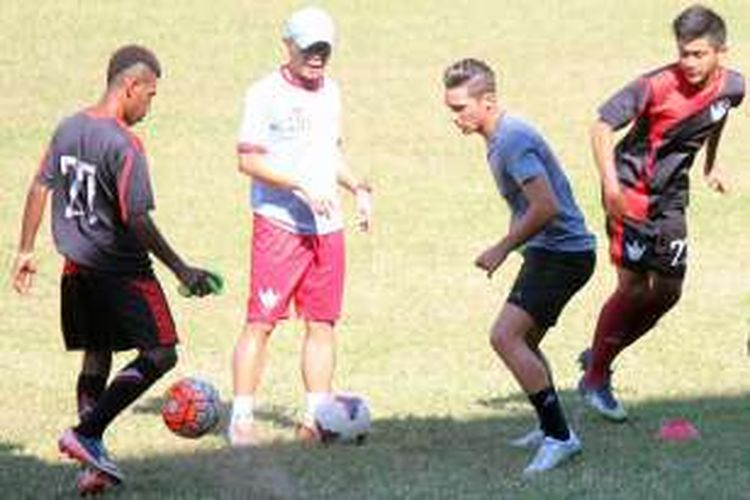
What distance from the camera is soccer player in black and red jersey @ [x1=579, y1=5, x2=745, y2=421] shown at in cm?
899

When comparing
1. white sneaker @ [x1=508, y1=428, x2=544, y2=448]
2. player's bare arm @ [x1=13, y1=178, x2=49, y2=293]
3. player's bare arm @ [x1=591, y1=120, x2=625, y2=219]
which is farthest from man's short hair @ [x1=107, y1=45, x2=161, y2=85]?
white sneaker @ [x1=508, y1=428, x2=544, y2=448]

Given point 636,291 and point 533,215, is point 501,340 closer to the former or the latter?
point 533,215

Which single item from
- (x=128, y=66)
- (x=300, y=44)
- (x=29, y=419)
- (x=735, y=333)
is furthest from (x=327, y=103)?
(x=735, y=333)

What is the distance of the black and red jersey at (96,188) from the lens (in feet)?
25.5

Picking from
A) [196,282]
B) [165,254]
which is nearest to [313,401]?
[196,282]

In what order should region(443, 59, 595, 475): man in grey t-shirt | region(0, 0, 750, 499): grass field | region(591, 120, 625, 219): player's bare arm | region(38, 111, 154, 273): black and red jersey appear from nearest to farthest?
region(38, 111, 154, 273): black and red jersey → region(443, 59, 595, 475): man in grey t-shirt → region(0, 0, 750, 499): grass field → region(591, 120, 625, 219): player's bare arm

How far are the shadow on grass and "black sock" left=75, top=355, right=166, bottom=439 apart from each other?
27cm

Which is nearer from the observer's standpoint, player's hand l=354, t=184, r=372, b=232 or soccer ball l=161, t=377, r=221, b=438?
soccer ball l=161, t=377, r=221, b=438

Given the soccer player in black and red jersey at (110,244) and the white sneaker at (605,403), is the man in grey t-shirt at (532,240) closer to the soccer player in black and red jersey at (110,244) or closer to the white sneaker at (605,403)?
the white sneaker at (605,403)

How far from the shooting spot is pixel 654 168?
Result: 9.34 m

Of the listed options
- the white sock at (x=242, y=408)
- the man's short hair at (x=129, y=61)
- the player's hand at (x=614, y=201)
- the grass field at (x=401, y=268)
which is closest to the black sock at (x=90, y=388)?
the grass field at (x=401, y=268)

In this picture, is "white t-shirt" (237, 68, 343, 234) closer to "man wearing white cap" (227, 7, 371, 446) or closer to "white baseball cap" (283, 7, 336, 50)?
"man wearing white cap" (227, 7, 371, 446)

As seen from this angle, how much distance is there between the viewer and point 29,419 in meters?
9.69

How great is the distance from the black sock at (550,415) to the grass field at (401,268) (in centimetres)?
20
